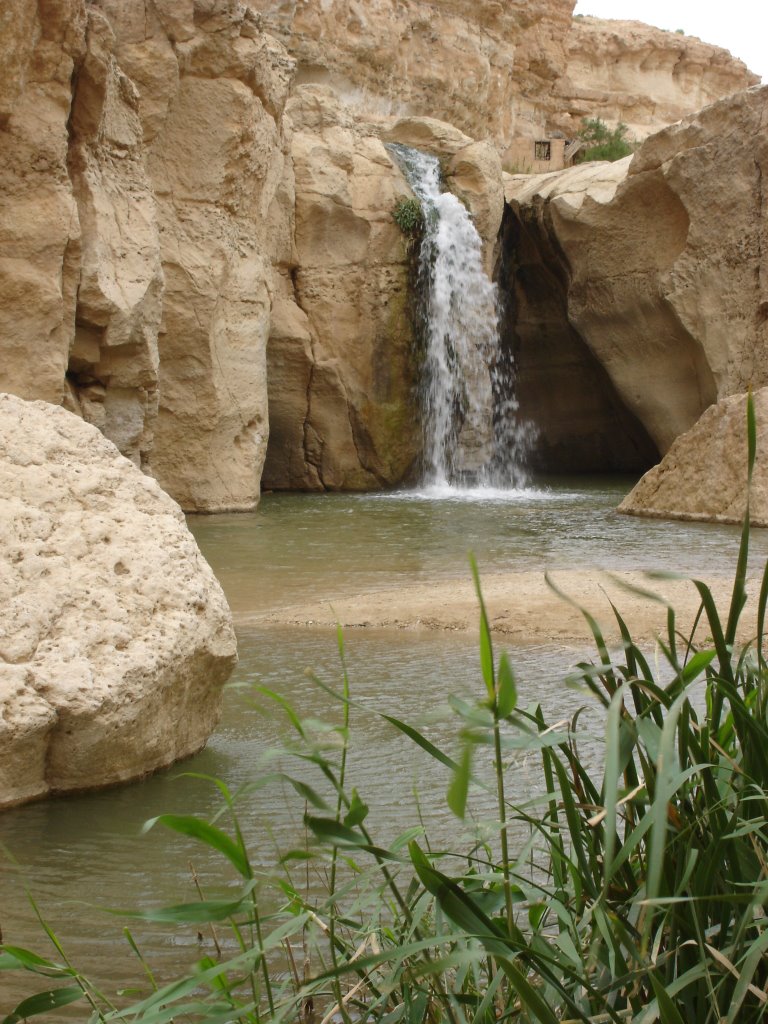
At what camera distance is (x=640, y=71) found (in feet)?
112

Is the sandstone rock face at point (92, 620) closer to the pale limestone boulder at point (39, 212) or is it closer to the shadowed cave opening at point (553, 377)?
the pale limestone boulder at point (39, 212)

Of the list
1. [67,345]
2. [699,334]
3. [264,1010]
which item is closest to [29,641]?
[264,1010]

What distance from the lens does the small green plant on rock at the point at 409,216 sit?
55.5 feet

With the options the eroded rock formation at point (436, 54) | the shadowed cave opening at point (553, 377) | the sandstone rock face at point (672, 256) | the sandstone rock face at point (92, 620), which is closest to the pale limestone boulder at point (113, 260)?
the sandstone rock face at point (92, 620)

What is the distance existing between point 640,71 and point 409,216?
20.2m

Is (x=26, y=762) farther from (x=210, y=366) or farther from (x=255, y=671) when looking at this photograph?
(x=210, y=366)

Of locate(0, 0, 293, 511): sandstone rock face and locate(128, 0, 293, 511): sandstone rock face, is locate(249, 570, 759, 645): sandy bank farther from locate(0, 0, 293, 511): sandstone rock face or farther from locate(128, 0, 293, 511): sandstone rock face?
locate(128, 0, 293, 511): sandstone rock face

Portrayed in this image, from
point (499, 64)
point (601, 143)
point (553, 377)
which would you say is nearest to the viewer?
point (553, 377)

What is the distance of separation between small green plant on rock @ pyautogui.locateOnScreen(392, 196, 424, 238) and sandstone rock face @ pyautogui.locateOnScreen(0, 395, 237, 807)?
525 inches

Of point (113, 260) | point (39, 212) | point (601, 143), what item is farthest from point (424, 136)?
point (601, 143)

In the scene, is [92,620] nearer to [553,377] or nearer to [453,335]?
[453,335]

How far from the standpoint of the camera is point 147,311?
11.4 metres

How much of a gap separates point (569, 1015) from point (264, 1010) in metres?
0.62

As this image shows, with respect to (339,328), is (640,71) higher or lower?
higher
